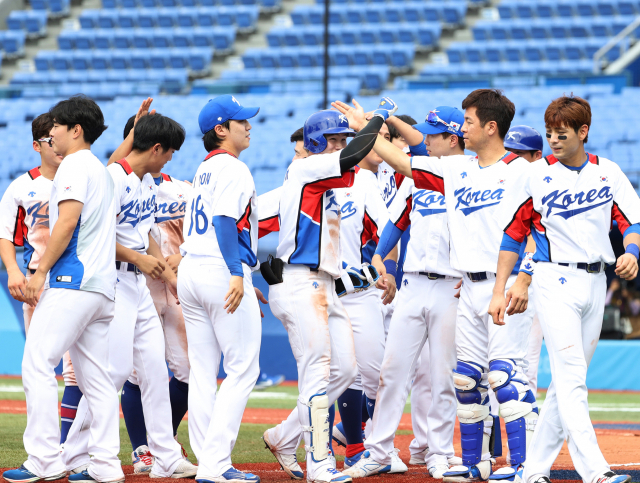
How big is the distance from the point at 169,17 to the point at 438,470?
2339 centimetres

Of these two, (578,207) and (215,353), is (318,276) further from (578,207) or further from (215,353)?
(578,207)

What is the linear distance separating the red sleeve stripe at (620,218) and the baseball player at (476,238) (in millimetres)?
599

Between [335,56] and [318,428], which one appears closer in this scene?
[318,428]

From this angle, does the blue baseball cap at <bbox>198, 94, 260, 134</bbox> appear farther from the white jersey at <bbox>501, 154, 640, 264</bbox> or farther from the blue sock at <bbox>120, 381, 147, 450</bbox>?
the blue sock at <bbox>120, 381, 147, 450</bbox>

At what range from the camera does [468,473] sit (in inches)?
187

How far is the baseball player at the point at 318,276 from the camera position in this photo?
14.9 feet

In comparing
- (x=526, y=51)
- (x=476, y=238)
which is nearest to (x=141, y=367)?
(x=476, y=238)

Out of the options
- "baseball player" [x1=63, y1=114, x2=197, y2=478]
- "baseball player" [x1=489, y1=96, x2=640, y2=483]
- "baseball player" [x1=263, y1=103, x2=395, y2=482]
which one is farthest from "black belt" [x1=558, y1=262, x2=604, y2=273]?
"baseball player" [x1=63, y1=114, x2=197, y2=478]

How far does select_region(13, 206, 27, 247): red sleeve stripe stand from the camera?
16.9 ft

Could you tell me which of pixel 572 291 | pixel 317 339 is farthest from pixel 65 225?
pixel 572 291

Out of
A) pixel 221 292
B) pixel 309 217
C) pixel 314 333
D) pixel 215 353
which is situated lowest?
pixel 215 353

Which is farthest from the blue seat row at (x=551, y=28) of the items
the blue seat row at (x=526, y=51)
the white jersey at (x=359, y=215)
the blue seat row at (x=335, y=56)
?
the white jersey at (x=359, y=215)

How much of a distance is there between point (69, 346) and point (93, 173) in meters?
0.93

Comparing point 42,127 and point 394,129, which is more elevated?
point 394,129
